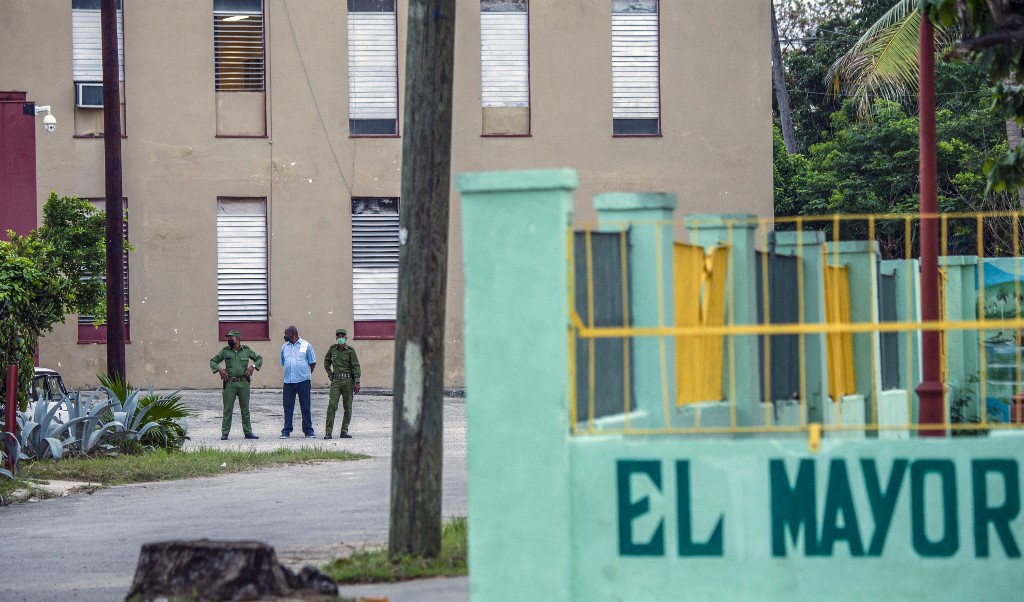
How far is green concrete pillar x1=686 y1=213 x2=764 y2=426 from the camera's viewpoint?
9.28 meters

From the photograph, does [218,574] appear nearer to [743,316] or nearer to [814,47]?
[743,316]

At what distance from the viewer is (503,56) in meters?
32.8

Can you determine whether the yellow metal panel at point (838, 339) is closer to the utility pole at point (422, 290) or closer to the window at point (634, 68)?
the utility pole at point (422, 290)

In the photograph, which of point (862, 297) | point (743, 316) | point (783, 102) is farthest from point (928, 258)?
point (783, 102)

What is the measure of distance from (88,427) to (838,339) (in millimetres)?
9851

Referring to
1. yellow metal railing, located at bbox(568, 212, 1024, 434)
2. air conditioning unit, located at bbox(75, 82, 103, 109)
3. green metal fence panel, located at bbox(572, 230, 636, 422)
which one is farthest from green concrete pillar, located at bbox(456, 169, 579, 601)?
air conditioning unit, located at bbox(75, 82, 103, 109)

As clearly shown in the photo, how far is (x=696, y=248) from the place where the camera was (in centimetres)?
873

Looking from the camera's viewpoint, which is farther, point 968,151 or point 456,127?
point 968,151

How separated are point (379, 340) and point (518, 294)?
26.1 metres

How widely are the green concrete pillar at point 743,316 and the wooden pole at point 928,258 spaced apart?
3225 mm

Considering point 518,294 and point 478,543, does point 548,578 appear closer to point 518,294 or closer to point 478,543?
point 478,543

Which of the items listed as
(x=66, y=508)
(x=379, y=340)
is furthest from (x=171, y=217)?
(x=66, y=508)

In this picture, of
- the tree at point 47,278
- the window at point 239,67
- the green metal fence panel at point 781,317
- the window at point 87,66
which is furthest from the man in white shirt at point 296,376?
the green metal fence panel at point 781,317

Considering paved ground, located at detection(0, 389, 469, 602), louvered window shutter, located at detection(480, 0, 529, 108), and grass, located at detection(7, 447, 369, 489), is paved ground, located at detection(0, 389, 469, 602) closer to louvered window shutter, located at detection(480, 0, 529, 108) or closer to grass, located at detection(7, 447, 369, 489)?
grass, located at detection(7, 447, 369, 489)
